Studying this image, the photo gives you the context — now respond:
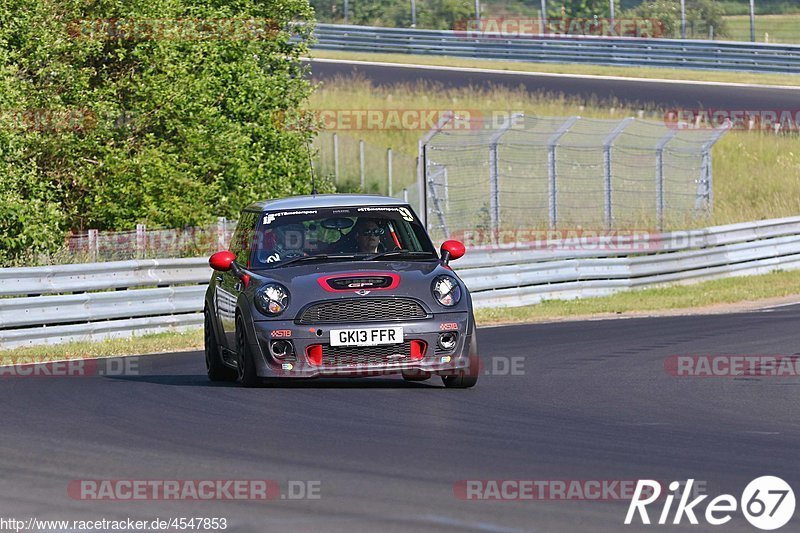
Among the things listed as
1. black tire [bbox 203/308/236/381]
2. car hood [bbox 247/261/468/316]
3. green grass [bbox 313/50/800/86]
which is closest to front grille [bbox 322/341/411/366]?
car hood [bbox 247/261/468/316]

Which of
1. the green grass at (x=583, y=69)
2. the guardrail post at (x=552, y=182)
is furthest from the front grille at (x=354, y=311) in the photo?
the green grass at (x=583, y=69)

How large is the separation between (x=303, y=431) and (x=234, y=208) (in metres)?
16.9

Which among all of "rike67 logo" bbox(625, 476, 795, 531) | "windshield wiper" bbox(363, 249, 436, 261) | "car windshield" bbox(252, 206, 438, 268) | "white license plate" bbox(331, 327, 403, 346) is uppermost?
"car windshield" bbox(252, 206, 438, 268)

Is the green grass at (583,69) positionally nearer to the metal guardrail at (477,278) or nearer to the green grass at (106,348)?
the metal guardrail at (477,278)

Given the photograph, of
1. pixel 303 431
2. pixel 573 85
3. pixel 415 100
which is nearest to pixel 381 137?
pixel 415 100

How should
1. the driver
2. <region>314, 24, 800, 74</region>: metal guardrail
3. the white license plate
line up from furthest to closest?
<region>314, 24, 800, 74</region>: metal guardrail
the driver
the white license plate

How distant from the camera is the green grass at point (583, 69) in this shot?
45906mm

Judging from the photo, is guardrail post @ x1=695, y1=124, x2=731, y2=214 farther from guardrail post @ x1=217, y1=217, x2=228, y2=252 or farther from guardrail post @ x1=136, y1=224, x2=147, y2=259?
guardrail post @ x1=136, y1=224, x2=147, y2=259

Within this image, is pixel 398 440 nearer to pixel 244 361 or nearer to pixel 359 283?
pixel 359 283

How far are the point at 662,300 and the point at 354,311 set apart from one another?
1327 centimetres

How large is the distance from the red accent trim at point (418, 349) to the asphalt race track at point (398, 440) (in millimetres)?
282

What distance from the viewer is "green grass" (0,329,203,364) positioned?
16.0 meters

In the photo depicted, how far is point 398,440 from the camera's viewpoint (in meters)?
8.92

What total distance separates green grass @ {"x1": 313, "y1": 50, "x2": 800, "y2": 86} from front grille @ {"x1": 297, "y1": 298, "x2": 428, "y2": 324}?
35.8 meters
